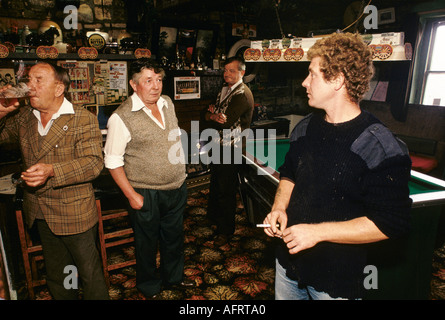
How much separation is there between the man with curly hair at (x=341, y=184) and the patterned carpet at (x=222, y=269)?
1.54 metres

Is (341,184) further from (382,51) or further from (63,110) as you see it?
(382,51)

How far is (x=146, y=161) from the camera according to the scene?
234cm

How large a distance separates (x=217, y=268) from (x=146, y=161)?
5.41 ft

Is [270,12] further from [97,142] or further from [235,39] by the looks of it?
[97,142]

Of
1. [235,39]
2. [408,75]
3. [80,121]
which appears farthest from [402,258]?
[235,39]

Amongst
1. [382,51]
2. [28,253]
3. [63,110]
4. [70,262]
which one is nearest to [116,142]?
[63,110]

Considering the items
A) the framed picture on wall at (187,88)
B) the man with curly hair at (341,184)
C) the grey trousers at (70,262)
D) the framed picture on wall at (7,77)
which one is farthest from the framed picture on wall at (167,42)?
the man with curly hair at (341,184)

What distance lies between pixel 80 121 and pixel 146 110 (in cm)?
50

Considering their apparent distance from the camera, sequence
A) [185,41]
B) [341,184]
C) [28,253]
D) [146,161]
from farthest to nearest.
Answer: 1. [185,41]
2. [28,253]
3. [146,161]
4. [341,184]

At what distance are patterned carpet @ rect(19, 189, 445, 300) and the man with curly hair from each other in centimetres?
154

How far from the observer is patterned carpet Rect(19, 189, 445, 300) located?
2869 millimetres

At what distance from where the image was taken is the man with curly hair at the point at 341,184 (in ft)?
4.02

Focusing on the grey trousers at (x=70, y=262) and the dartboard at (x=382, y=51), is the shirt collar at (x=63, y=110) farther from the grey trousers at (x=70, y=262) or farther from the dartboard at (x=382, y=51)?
the dartboard at (x=382, y=51)

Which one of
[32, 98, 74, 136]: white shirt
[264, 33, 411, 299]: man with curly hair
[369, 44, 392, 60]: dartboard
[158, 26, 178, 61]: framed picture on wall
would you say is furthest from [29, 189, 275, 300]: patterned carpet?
[158, 26, 178, 61]: framed picture on wall
